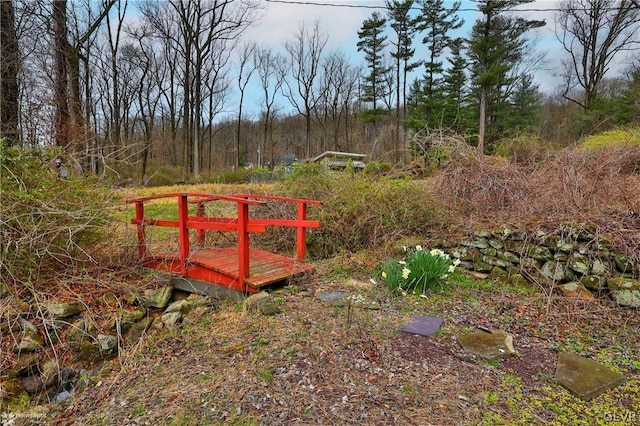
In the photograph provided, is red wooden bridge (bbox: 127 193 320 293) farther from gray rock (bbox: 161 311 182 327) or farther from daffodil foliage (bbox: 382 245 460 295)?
daffodil foliage (bbox: 382 245 460 295)

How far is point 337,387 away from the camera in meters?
2.24

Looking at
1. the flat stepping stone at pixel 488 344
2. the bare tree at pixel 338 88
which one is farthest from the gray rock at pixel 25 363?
the bare tree at pixel 338 88

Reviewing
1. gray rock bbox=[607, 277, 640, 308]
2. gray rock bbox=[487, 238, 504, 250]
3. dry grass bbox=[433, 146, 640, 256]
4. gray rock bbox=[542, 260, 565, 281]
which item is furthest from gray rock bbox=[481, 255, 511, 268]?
gray rock bbox=[607, 277, 640, 308]

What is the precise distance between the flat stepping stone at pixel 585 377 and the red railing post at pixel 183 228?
3945 millimetres

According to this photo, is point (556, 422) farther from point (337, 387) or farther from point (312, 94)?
point (312, 94)

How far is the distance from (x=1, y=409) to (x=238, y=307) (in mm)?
1985

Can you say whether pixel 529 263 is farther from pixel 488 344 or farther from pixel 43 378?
pixel 43 378

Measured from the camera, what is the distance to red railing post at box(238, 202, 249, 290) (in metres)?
3.83

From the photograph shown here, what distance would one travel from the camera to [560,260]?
148 inches

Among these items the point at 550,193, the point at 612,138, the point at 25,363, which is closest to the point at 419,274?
the point at 550,193

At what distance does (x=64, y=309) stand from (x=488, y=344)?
13.4ft

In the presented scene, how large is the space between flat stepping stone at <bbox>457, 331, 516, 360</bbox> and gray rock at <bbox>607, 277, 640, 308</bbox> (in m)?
1.43

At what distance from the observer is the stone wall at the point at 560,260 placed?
343 cm

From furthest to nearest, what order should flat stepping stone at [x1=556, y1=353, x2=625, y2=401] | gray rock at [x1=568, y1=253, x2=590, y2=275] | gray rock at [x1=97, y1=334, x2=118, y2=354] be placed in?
gray rock at [x1=568, y1=253, x2=590, y2=275]
gray rock at [x1=97, y1=334, x2=118, y2=354]
flat stepping stone at [x1=556, y1=353, x2=625, y2=401]
